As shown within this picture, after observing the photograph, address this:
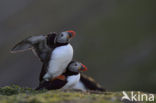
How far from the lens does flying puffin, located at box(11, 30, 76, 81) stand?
420 inches

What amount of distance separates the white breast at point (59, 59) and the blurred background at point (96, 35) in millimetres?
13057

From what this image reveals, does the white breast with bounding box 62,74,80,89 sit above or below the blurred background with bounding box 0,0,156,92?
above

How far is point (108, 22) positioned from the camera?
110 ft

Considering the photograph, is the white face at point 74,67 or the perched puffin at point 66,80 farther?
the white face at point 74,67

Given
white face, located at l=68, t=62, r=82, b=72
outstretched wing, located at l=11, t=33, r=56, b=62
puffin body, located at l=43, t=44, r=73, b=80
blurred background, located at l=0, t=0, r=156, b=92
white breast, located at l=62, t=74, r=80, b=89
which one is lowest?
blurred background, located at l=0, t=0, r=156, b=92

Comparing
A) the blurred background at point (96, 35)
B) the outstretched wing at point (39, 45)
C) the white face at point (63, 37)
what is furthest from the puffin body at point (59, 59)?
the blurred background at point (96, 35)

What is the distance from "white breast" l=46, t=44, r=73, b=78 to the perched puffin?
0.81 ft

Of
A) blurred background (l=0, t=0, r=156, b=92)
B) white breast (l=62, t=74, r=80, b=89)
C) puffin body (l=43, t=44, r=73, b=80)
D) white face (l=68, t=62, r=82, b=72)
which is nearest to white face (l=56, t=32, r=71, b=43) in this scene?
puffin body (l=43, t=44, r=73, b=80)

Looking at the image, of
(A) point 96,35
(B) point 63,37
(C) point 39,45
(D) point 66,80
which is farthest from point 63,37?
(A) point 96,35

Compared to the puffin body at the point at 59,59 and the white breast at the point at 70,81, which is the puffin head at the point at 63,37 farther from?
the white breast at the point at 70,81

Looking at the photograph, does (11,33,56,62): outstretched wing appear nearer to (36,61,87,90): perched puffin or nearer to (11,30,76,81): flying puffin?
(11,30,76,81): flying puffin

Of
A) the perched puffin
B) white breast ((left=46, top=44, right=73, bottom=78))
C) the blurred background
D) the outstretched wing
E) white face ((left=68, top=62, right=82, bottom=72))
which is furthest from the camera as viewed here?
the blurred background

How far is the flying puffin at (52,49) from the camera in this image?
10656 millimetres

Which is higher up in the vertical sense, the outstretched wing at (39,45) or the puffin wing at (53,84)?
the outstretched wing at (39,45)
